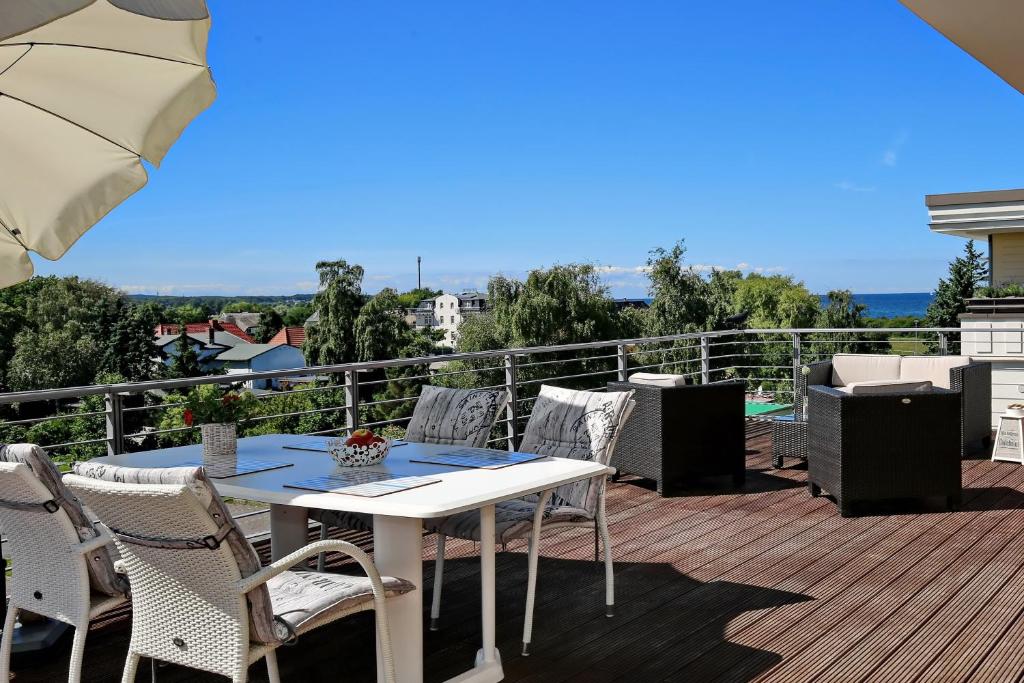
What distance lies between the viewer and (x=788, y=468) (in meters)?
6.95

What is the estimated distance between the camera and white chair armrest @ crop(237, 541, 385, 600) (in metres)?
2.43

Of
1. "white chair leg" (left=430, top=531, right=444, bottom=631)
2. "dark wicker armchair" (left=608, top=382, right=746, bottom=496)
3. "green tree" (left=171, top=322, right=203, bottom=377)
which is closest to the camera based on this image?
"white chair leg" (left=430, top=531, right=444, bottom=631)

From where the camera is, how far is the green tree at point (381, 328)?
140ft

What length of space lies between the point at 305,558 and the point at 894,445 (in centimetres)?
406

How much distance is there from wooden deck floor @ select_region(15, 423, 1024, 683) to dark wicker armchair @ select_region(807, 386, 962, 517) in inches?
7.4

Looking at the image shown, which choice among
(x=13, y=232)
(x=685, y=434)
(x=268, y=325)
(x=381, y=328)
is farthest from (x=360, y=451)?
(x=268, y=325)

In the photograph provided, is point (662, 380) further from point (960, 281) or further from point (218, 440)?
point (960, 281)

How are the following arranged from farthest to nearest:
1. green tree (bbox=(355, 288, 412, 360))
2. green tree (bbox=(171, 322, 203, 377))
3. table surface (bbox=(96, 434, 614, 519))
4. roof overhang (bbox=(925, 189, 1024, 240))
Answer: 1. green tree (bbox=(171, 322, 203, 377))
2. green tree (bbox=(355, 288, 412, 360))
3. roof overhang (bbox=(925, 189, 1024, 240))
4. table surface (bbox=(96, 434, 614, 519))

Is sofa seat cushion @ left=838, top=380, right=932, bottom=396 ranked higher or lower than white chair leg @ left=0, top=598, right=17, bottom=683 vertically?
higher

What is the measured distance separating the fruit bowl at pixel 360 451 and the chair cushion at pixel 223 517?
106 cm

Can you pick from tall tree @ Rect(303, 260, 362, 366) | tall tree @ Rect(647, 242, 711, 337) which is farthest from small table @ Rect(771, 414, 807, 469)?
tall tree @ Rect(303, 260, 362, 366)

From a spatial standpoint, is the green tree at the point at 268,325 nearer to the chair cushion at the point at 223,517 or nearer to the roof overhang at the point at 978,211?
the roof overhang at the point at 978,211

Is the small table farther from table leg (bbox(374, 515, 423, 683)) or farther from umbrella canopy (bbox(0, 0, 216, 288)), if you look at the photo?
umbrella canopy (bbox(0, 0, 216, 288))

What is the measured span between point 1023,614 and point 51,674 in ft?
12.4
